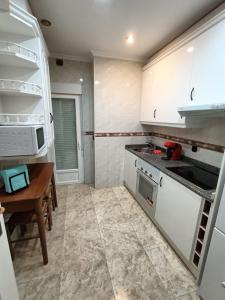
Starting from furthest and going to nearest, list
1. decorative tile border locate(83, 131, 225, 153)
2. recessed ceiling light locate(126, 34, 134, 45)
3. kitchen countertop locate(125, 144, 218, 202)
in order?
recessed ceiling light locate(126, 34, 134, 45), decorative tile border locate(83, 131, 225, 153), kitchen countertop locate(125, 144, 218, 202)

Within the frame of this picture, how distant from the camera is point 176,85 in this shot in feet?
6.11

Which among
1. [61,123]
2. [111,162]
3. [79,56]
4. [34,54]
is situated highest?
[79,56]

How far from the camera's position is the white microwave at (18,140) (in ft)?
3.99

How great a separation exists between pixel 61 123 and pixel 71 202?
1.49 metres

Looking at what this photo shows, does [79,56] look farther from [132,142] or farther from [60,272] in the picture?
[60,272]

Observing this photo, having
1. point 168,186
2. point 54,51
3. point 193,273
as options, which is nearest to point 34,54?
point 54,51

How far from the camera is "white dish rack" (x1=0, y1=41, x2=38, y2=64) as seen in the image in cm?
128

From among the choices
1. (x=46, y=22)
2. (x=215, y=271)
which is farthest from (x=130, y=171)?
(x=46, y=22)

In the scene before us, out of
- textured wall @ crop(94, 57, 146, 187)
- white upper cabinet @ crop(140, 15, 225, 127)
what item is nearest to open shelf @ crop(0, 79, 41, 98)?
textured wall @ crop(94, 57, 146, 187)

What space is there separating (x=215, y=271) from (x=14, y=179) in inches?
69.2

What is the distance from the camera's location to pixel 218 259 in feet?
3.44

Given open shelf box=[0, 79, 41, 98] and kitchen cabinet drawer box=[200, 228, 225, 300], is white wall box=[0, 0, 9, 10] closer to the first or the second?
open shelf box=[0, 79, 41, 98]

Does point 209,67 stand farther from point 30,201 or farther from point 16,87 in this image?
point 30,201

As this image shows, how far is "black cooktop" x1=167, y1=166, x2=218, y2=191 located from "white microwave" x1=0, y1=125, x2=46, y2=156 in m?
1.53
